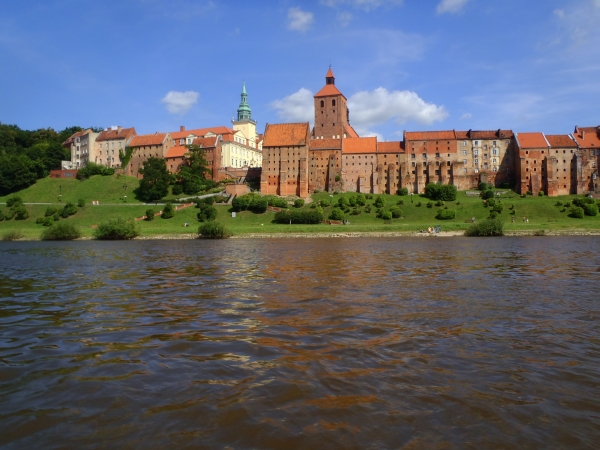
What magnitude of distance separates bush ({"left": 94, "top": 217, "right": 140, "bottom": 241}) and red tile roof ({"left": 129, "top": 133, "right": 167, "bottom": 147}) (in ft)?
135

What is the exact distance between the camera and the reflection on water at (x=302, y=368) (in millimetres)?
4664

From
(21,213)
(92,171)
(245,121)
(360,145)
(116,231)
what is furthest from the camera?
(245,121)

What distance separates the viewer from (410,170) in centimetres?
8200

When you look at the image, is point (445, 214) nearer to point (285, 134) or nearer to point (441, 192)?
point (441, 192)

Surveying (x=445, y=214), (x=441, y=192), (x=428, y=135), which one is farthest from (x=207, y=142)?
(x=445, y=214)

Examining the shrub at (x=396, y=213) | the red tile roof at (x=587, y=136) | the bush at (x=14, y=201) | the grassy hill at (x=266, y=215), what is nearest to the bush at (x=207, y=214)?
the grassy hill at (x=266, y=215)

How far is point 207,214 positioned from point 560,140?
6072 cm

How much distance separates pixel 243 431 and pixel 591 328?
7.40 metres

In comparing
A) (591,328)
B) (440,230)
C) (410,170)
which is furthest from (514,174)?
(591,328)

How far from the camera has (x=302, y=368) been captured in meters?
6.50

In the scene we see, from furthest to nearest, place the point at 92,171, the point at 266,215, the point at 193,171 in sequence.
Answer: the point at 92,171 < the point at 193,171 < the point at 266,215

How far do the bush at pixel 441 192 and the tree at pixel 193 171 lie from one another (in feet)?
125

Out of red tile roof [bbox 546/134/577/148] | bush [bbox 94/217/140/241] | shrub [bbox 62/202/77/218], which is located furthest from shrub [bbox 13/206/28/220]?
red tile roof [bbox 546/134/577/148]

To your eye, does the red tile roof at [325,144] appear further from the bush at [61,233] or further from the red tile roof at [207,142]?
the bush at [61,233]
